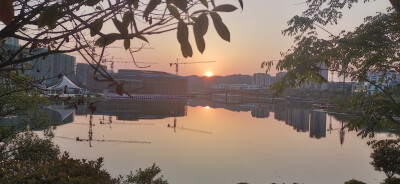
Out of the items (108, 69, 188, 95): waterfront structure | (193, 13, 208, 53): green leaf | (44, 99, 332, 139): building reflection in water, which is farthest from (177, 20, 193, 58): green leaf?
(108, 69, 188, 95): waterfront structure

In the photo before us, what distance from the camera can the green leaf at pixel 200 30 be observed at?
114 centimetres

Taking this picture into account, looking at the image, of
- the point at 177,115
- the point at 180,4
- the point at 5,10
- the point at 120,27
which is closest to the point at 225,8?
the point at 180,4

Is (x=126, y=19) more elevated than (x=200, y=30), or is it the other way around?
(x=126, y=19)

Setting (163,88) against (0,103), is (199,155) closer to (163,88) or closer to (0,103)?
(0,103)

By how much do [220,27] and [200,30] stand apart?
0.09 meters

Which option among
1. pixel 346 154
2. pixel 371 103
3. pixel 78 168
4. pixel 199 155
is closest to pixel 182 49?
pixel 78 168

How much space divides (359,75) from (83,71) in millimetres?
156306

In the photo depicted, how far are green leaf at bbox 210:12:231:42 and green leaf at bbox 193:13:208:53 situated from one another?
0.04 meters

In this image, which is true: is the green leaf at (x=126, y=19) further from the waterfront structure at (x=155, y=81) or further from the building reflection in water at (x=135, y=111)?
the waterfront structure at (x=155, y=81)

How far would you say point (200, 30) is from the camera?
1.14 meters

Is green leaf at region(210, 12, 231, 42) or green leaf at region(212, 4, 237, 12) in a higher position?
green leaf at region(212, 4, 237, 12)

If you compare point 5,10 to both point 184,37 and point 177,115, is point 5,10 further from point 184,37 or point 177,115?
point 177,115

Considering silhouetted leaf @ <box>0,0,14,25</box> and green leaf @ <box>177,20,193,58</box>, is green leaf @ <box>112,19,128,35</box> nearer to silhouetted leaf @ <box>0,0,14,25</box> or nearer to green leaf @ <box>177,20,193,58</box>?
green leaf @ <box>177,20,193,58</box>

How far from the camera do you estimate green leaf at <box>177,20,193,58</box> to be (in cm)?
118
